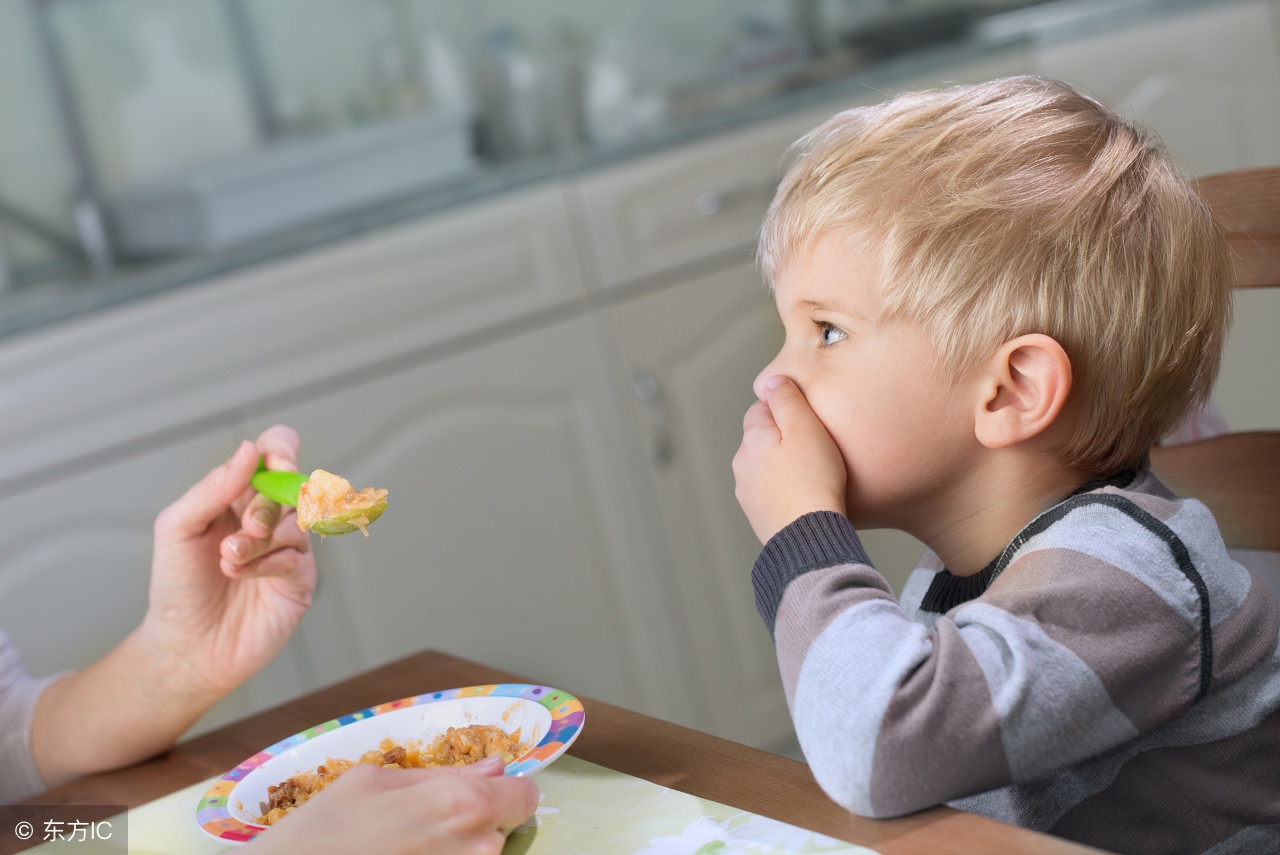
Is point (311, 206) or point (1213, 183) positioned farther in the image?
point (311, 206)

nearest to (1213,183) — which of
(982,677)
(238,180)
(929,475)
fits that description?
(929,475)

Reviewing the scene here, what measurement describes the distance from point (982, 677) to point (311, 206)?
1.73 m

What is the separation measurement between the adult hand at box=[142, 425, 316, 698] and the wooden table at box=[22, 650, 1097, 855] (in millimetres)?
49

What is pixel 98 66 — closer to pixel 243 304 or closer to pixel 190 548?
pixel 243 304

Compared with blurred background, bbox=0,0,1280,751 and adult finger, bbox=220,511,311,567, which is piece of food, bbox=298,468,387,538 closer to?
adult finger, bbox=220,511,311,567

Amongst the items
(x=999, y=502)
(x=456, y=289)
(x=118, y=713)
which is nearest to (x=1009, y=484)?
(x=999, y=502)

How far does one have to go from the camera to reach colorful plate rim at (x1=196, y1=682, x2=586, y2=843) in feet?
2.13

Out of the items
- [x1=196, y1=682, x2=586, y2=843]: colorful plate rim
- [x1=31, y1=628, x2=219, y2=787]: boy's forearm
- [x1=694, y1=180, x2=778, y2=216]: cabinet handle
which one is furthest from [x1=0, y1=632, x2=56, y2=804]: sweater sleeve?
[x1=694, y1=180, x2=778, y2=216]: cabinet handle

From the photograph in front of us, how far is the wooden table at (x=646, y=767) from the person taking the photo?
0.59 m

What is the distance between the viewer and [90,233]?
227cm

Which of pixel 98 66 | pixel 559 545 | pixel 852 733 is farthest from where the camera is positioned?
pixel 98 66

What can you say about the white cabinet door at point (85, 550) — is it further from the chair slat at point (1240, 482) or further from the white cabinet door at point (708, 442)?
the chair slat at point (1240, 482)

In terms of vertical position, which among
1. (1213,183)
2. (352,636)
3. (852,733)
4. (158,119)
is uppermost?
(158,119)

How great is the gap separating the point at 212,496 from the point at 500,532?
3.47 ft
